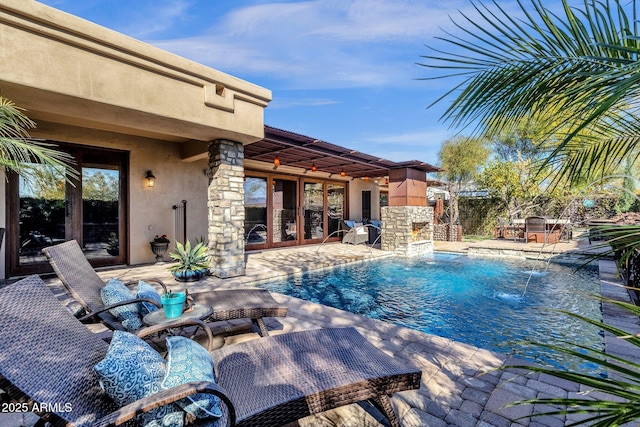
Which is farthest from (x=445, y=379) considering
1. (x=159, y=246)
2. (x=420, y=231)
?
(x=420, y=231)

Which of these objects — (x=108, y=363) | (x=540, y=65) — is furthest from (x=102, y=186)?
(x=540, y=65)

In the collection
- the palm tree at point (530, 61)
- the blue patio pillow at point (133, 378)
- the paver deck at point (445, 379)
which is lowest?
the paver deck at point (445, 379)

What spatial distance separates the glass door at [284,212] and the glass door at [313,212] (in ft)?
A: 1.44

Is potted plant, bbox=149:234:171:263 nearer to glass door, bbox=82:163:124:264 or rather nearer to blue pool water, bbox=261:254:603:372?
glass door, bbox=82:163:124:264

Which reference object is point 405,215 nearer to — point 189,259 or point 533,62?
point 189,259

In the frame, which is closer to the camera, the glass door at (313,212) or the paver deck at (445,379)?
the paver deck at (445,379)

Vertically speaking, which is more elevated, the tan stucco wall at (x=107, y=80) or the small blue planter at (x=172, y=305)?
the tan stucco wall at (x=107, y=80)

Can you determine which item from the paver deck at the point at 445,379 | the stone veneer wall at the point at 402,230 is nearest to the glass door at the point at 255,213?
the stone veneer wall at the point at 402,230

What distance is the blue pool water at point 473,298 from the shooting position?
3.76 metres

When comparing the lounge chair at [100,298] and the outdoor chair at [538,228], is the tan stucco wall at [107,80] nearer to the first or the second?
the lounge chair at [100,298]

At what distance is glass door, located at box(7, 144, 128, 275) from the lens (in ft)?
18.9

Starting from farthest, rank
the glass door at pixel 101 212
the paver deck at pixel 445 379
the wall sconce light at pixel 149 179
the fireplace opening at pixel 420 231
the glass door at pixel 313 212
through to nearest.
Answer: the glass door at pixel 313 212 < the fireplace opening at pixel 420 231 < the wall sconce light at pixel 149 179 < the glass door at pixel 101 212 < the paver deck at pixel 445 379

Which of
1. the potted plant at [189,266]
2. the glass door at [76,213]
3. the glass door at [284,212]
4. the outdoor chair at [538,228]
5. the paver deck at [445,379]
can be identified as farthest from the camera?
the glass door at [284,212]

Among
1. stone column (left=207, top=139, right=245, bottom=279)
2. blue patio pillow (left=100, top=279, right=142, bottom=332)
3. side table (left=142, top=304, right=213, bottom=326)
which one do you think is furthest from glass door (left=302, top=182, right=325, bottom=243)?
blue patio pillow (left=100, top=279, right=142, bottom=332)
